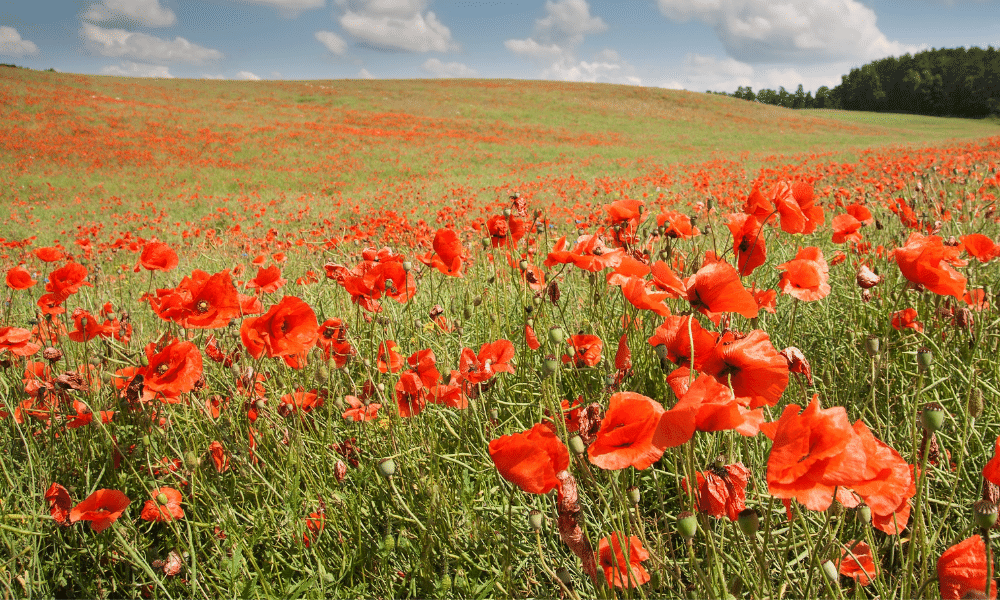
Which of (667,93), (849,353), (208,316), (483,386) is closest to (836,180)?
(849,353)

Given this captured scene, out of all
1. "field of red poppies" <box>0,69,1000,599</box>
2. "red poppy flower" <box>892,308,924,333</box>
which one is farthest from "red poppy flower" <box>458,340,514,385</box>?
"red poppy flower" <box>892,308,924,333</box>

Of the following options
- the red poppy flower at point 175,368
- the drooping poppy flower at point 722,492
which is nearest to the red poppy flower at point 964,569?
the drooping poppy flower at point 722,492

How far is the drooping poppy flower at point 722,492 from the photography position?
0.81 m

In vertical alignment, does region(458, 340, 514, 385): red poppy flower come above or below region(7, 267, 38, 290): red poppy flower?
below

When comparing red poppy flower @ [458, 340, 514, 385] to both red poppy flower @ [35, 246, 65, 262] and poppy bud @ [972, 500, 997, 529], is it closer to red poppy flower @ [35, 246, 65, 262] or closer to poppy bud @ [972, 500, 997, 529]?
poppy bud @ [972, 500, 997, 529]

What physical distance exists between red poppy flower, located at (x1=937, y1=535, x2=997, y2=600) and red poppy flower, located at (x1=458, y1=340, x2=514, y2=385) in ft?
2.81

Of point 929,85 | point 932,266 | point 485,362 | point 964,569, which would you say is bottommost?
point 964,569

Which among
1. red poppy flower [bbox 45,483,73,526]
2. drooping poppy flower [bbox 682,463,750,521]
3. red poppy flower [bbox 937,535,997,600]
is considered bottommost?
red poppy flower [bbox 45,483,73,526]

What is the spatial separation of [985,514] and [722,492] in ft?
1.11

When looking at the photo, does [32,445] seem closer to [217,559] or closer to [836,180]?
[217,559]

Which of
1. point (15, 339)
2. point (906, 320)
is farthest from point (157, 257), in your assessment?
point (906, 320)

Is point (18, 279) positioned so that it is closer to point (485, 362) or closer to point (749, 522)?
point (485, 362)

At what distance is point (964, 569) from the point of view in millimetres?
742

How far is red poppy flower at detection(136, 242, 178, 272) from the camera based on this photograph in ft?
5.81
